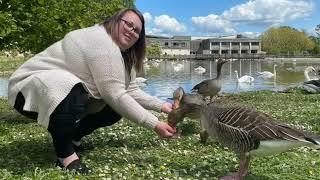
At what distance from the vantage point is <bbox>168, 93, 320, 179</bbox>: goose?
567 centimetres

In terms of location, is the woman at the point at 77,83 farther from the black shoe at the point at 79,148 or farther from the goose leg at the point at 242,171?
the black shoe at the point at 79,148

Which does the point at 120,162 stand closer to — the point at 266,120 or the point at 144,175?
the point at 144,175

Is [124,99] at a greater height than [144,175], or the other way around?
[124,99]

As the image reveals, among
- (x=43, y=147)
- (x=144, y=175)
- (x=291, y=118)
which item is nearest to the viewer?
(x=144, y=175)

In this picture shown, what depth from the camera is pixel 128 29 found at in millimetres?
6645

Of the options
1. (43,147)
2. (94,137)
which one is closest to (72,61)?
(43,147)

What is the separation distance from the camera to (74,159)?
648 centimetres

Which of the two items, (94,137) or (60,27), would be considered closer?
(94,137)

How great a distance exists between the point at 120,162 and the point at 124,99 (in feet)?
4.12

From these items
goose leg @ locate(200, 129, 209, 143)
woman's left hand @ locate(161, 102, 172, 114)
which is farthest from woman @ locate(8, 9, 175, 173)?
goose leg @ locate(200, 129, 209, 143)

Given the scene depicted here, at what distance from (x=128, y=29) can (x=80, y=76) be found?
930mm

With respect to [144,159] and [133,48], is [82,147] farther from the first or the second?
[133,48]

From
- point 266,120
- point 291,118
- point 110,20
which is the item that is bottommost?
point 291,118

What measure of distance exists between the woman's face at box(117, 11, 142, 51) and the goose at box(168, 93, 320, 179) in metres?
1.51
